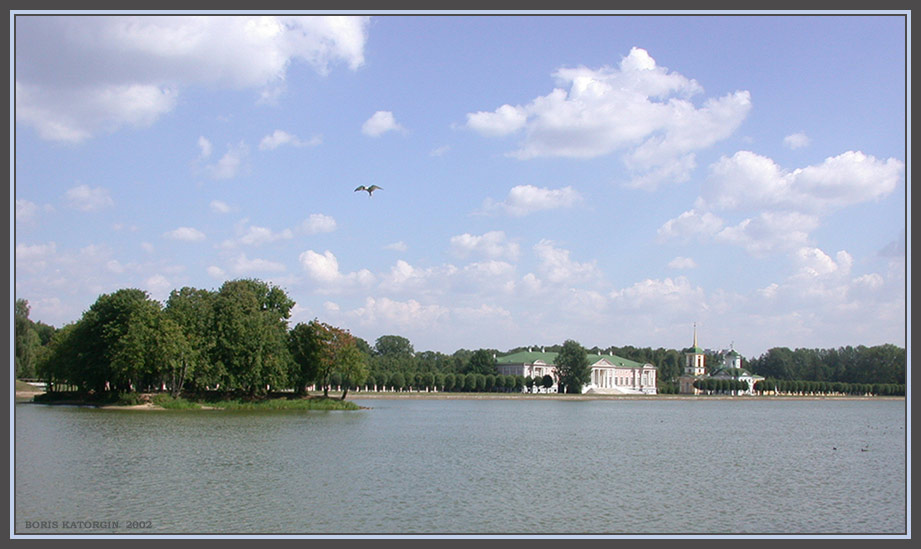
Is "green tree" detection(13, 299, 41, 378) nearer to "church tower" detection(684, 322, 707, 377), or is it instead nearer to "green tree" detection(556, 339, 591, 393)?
"green tree" detection(556, 339, 591, 393)

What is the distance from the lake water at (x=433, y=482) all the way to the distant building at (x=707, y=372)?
127 m

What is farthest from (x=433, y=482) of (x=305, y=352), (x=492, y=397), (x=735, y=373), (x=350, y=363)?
(x=735, y=373)

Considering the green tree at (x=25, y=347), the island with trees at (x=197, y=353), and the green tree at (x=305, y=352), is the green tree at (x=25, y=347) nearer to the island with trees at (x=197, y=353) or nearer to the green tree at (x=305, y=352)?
the island with trees at (x=197, y=353)

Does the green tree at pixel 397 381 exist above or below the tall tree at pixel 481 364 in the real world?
below

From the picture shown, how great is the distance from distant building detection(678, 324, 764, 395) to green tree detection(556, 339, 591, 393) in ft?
121

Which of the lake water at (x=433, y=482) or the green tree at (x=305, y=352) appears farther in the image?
the green tree at (x=305, y=352)

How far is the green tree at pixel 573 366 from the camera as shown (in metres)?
139

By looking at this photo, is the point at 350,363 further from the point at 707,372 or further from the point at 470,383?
the point at 707,372

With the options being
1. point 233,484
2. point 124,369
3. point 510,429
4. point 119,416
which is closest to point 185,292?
point 124,369

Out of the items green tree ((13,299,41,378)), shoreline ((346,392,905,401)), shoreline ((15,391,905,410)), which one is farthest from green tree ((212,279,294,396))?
shoreline ((346,392,905,401))

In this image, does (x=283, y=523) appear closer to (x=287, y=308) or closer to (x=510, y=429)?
(x=510, y=429)

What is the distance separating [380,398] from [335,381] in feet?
35.7

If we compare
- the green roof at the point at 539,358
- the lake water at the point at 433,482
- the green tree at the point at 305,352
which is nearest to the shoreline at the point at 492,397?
the green tree at the point at 305,352

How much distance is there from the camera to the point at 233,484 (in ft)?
87.6
